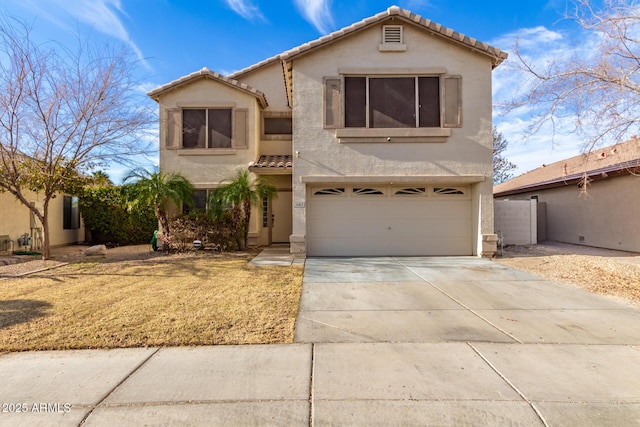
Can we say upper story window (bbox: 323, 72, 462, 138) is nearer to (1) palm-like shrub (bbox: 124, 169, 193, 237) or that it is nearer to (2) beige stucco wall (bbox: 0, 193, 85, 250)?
(1) palm-like shrub (bbox: 124, 169, 193, 237)

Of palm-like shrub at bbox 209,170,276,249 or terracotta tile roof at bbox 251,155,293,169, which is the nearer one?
palm-like shrub at bbox 209,170,276,249

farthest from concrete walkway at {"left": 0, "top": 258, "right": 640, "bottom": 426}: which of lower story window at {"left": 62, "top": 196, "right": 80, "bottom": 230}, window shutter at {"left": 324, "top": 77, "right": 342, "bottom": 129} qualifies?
lower story window at {"left": 62, "top": 196, "right": 80, "bottom": 230}

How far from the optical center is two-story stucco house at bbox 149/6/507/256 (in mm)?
10688

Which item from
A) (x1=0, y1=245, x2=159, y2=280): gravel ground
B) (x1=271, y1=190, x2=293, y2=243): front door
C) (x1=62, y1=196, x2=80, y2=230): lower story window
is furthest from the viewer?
(x1=62, y1=196, x2=80, y2=230): lower story window

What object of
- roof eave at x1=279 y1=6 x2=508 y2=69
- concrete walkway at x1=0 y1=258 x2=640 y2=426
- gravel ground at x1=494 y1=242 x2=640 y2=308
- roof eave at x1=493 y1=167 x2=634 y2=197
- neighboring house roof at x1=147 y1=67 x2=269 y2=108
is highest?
roof eave at x1=279 y1=6 x2=508 y2=69

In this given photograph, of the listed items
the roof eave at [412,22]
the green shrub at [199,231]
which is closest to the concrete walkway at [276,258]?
the green shrub at [199,231]

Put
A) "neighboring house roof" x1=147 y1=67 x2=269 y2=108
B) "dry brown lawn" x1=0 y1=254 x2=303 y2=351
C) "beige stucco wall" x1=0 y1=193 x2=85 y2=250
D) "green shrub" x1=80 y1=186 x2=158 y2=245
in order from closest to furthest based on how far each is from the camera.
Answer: "dry brown lawn" x1=0 y1=254 x2=303 y2=351 → "beige stucco wall" x1=0 y1=193 x2=85 y2=250 → "neighboring house roof" x1=147 y1=67 x2=269 y2=108 → "green shrub" x1=80 y1=186 x2=158 y2=245

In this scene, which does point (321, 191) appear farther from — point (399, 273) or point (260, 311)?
point (260, 311)

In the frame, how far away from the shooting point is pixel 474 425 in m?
2.67

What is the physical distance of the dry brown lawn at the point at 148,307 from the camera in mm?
4273

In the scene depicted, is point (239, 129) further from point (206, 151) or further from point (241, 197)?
point (241, 197)

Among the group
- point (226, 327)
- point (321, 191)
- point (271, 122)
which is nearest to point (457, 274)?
point (321, 191)

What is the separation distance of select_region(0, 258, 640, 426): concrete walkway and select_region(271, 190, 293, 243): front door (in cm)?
877

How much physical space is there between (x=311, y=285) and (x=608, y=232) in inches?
481
